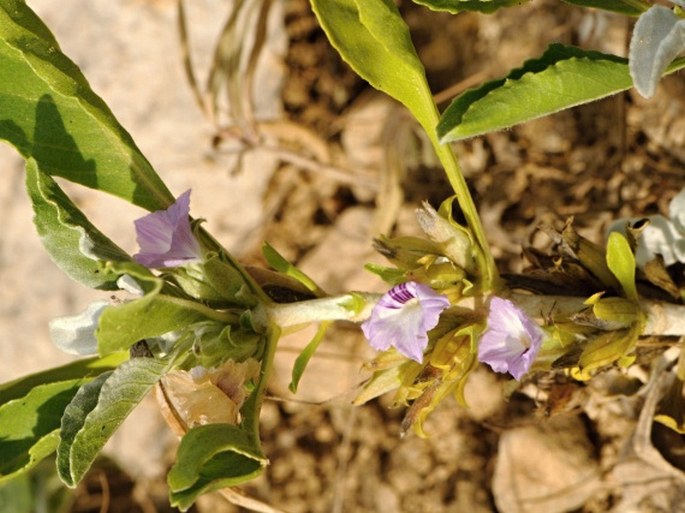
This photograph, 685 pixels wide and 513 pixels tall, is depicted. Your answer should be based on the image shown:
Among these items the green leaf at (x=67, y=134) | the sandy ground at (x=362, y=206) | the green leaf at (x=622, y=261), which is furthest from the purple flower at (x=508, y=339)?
the green leaf at (x=67, y=134)

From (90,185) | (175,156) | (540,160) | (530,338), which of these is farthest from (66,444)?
(175,156)

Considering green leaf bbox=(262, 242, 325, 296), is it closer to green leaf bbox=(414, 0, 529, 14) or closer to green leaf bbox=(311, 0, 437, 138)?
green leaf bbox=(311, 0, 437, 138)

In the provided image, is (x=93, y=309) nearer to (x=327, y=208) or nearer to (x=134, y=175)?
(x=134, y=175)

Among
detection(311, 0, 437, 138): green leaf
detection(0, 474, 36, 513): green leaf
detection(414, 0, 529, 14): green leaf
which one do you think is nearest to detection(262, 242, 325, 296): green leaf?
detection(311, 0, 437, 138): green leaf

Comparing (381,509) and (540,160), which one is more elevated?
(540,160)

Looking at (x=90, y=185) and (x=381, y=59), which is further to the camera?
(x=90, y=185)

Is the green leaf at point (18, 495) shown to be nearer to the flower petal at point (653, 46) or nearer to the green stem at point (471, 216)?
the green stem at point (471, 216)
